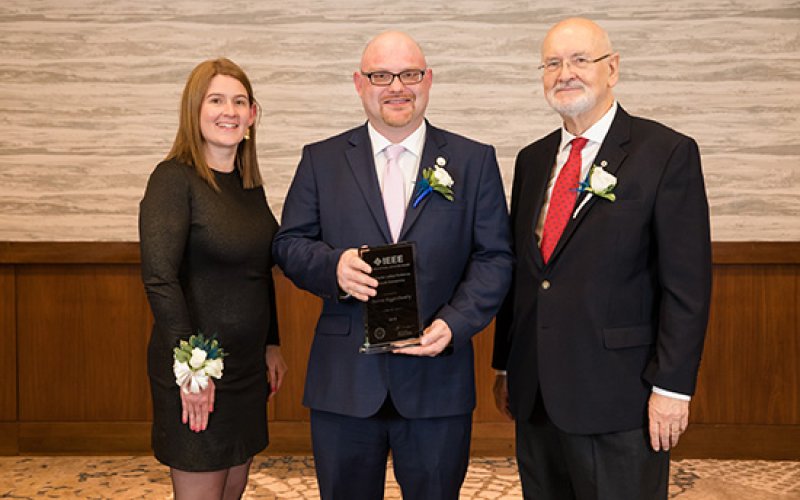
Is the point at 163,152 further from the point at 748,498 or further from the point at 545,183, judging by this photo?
the point at 748,498

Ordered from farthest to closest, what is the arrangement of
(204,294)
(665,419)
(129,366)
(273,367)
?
(129,366), (273,367), (204,294), (665,419)

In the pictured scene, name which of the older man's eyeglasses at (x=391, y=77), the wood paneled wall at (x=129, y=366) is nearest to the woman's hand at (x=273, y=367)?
the older man's eyeglasses at (x=391, y=77)

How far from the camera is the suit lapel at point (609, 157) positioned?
90.0 inches

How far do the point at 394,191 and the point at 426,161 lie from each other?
0.41 feet

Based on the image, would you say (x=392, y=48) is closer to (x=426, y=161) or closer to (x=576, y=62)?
(x=426, y=161)

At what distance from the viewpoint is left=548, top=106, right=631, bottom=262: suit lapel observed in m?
2.29

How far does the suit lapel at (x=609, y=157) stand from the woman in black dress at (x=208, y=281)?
0.93m

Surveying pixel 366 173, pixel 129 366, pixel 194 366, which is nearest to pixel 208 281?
pixel 194 366

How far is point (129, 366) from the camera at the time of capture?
180 inches

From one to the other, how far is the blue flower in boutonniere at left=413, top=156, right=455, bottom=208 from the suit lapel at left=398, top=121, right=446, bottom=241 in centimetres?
1

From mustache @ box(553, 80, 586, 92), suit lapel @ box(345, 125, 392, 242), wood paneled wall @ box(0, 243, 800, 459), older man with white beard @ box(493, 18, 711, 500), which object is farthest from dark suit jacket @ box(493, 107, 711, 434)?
wood paneled wall @ box(0, 243, 800, 459)

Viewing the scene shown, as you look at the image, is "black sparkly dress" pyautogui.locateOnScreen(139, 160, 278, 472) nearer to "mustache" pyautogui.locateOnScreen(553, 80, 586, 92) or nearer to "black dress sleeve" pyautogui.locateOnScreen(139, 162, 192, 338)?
"black dress sleeve" pyautogui.locateOnScreen(139, 162, 192, 338)

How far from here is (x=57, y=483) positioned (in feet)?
13.6

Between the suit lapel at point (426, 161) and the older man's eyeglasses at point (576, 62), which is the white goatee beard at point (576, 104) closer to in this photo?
the older man's eyeglasses at point (576, 62)
